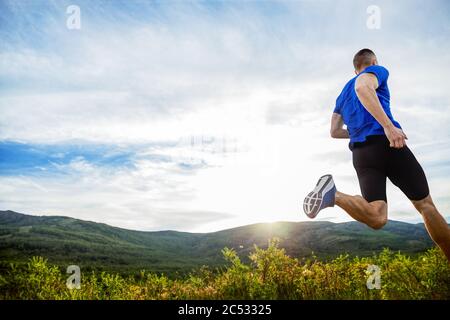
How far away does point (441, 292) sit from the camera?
4824mm

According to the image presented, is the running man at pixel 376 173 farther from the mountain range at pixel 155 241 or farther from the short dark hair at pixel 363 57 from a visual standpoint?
the mountain range at pixel 155 241

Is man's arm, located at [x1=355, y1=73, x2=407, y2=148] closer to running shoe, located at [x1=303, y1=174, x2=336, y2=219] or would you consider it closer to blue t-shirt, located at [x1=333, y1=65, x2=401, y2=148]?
blue t-shirt, located at [x1=333, y1=65, x2=401, y2=148]

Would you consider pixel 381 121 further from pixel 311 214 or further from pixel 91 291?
pixel 91 291

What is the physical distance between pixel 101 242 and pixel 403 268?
504ft

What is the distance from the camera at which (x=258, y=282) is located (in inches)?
187

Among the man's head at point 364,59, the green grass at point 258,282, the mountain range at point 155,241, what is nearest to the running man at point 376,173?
the man's head at point 364,59

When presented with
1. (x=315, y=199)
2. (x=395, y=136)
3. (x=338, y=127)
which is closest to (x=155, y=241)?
(x=338, y=127)

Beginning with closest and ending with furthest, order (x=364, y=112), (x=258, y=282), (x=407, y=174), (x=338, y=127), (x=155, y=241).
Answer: (x=407, y=174) → (x=258, y=282) → (x=364, y=112) → (x=338, y=127) → (x=155, y=241)

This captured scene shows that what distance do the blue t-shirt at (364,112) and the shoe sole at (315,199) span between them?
0.76 metres

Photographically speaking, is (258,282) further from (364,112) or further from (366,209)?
(364,112)

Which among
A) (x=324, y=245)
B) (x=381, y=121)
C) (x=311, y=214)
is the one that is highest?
(x=381, y=121)

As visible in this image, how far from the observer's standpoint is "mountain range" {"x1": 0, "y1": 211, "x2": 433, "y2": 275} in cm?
9269

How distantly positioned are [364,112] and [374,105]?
0.33 metres
